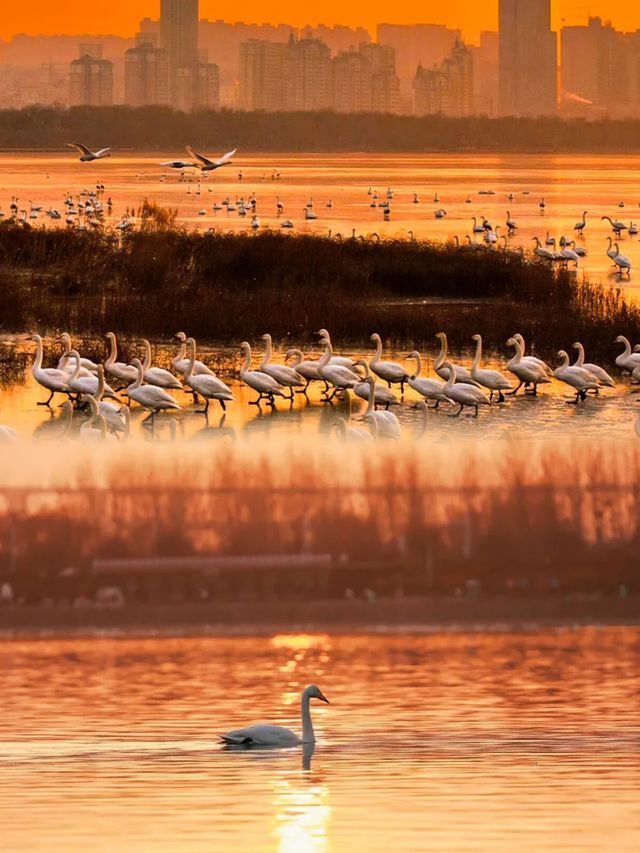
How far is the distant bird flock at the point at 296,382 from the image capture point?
2759cm

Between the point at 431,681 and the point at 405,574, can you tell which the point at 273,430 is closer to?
the point at 405,574

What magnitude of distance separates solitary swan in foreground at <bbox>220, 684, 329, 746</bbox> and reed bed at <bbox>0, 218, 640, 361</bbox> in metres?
21.9

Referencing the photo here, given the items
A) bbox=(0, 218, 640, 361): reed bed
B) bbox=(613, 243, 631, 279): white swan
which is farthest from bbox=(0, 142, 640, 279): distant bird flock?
bbox=(0, 218, 640, 361): reed bed

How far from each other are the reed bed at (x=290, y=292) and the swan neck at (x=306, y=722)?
863 inches

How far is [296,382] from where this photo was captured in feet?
96.0

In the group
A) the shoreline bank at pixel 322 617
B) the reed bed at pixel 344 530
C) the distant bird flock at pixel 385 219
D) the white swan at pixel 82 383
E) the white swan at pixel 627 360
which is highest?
the distant bird flock at pixel 385 219

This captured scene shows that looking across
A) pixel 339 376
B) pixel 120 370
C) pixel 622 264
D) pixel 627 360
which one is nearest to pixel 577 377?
pixel 627 360

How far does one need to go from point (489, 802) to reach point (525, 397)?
63.6 feet

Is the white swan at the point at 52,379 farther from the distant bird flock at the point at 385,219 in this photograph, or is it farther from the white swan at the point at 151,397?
the distant bird flock at the point at 385,219

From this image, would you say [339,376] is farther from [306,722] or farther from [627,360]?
[306,722]

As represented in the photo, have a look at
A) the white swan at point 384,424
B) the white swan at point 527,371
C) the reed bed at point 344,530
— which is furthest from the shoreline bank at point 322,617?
the white swan at point 527,371

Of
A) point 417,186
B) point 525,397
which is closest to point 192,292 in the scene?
point 525,397

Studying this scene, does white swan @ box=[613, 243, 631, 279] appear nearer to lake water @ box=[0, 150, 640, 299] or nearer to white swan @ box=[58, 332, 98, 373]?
lake water @ box=[0, 150, 640, 299]

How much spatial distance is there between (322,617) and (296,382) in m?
12.9
